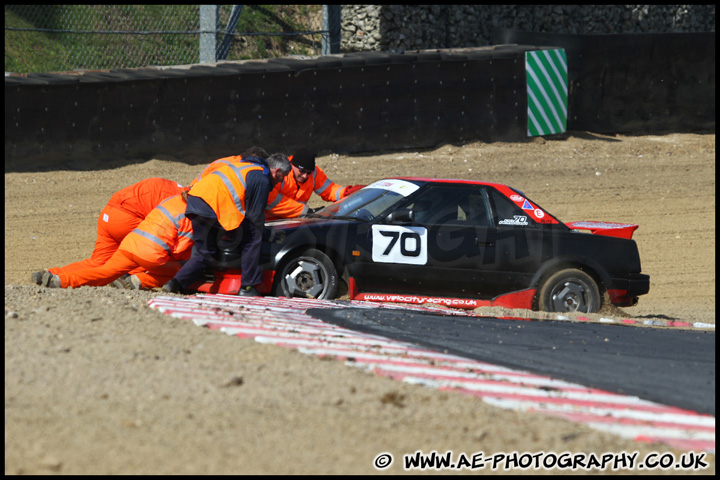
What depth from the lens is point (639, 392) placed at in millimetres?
4945

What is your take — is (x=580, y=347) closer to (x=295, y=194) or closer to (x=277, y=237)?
(x=277, y=237)

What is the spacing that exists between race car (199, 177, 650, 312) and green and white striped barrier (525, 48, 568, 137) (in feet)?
27.8

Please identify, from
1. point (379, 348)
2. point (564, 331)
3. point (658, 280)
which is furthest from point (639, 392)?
point (658, 280)

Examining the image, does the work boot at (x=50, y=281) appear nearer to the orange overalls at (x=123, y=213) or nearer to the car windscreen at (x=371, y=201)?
the orange overalls at (x=123, y=213)

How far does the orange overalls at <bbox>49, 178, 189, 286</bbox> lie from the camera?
9.04 m

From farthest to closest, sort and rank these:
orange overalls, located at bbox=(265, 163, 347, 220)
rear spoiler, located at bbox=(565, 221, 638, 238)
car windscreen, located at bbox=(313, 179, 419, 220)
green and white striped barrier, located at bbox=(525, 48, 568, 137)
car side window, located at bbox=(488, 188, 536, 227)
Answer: green and white striped barrier, located at bbox=(525, 48, 568, 137) < orange overalls, located at bbox=(265, 163, 347, 220) < rear spoiler, located at bbox=(565, 221, 638, 238) < car side window, located at bbox=(488, 188, 536, 227) < car windscreen, located at bbox=(313, 179, 419, 220)

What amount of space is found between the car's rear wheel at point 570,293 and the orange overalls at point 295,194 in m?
2.73

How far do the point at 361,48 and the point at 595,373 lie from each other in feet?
50.0

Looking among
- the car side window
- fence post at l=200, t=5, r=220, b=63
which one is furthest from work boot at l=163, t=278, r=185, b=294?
fence post at l=200, t=5, r=220, b=63

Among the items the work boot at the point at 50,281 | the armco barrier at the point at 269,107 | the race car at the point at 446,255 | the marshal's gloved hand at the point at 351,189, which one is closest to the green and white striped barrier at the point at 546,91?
the armco barrier at the point at 269,107

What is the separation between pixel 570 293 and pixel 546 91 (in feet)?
30.6

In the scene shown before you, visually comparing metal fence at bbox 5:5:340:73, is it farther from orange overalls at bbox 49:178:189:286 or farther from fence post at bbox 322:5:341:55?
orange overalls at bbox 49:178:189:286

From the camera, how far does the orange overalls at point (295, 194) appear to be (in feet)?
31.3

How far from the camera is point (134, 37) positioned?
1727cm
